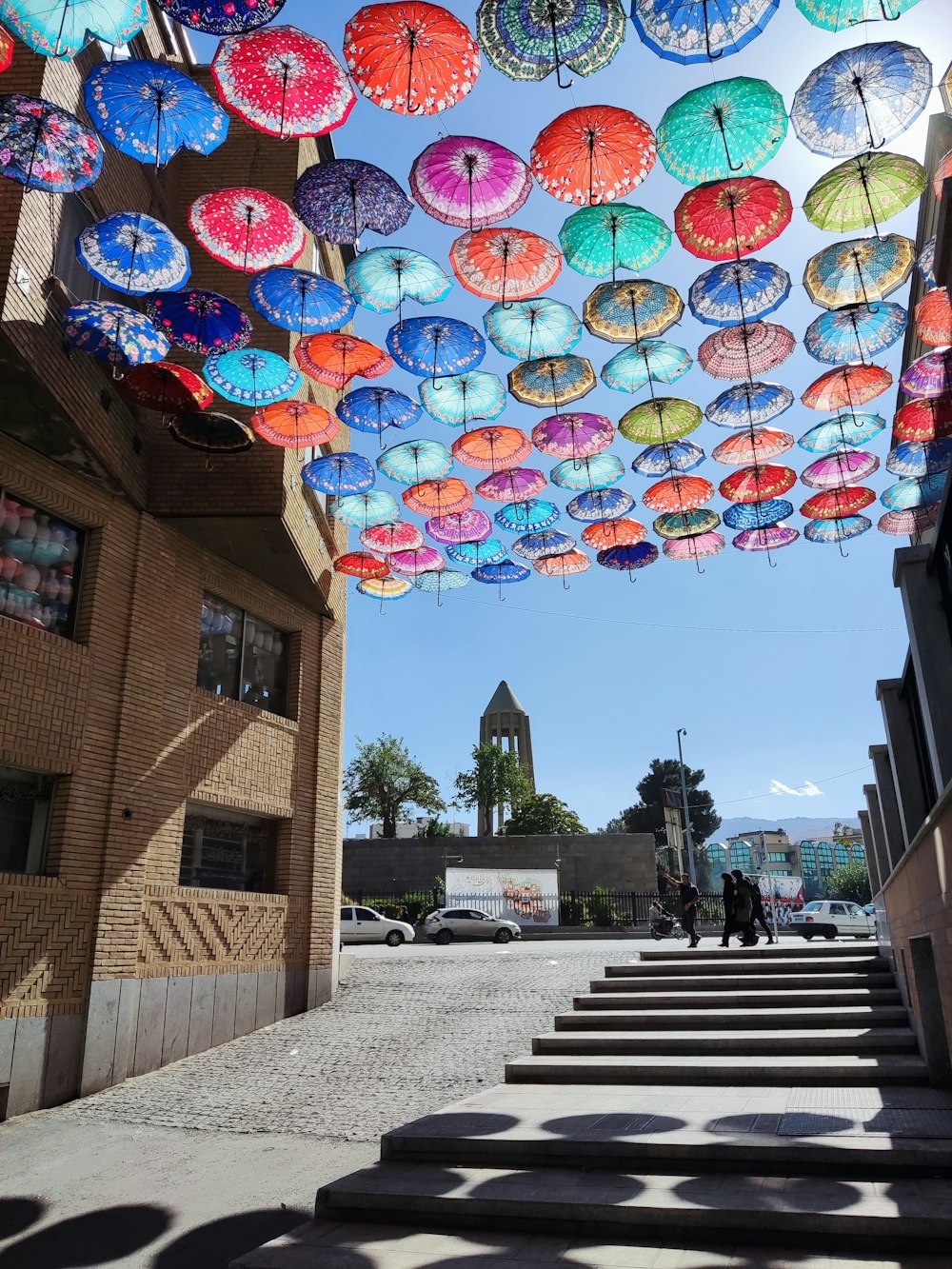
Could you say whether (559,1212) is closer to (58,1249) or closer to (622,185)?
(58,1249)

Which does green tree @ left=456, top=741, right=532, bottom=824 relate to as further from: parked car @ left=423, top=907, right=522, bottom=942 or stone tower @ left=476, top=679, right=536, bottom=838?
parked car @ left=423, top=907, right=522, bottom=942

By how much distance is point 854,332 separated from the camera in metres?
10.1

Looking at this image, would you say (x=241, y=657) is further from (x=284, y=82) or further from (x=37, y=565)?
(x=284, y=82)

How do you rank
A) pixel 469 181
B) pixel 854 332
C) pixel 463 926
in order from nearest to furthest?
pixel 469 181 < pixel 854 332 < pixel 463 926

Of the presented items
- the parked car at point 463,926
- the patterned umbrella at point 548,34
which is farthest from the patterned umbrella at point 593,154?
the parked car at point 463,926

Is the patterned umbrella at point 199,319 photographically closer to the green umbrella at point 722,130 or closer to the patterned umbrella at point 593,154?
the patterned umbrella at point 593,154

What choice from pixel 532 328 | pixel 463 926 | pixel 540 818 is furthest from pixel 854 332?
pixel 540 818

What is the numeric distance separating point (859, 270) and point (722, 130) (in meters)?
2.60

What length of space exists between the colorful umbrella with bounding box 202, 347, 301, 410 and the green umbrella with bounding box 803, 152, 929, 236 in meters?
6.16

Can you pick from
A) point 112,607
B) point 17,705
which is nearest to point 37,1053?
point 17,705

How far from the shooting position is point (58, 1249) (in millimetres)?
5668

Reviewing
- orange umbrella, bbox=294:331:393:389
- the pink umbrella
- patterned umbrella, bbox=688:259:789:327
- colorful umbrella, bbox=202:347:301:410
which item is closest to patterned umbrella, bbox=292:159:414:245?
the pink umbrella

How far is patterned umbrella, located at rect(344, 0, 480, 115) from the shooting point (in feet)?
22.0

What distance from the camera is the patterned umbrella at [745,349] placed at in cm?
1035
